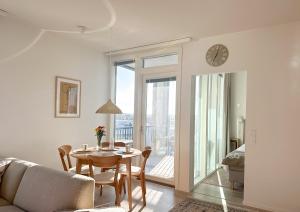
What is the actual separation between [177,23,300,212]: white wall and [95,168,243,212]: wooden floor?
44cm

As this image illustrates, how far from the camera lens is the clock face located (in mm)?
3594

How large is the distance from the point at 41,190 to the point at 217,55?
3125 mm

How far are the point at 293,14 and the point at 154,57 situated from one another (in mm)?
2438

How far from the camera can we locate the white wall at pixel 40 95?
3174 mm

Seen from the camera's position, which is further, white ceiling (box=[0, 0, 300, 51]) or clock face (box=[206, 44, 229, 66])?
clock face (box=[206, 44, 229, 66])

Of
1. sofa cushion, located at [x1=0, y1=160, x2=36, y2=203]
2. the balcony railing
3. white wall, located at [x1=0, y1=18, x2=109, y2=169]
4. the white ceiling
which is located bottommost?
sofa cushion, located at [x1=0, y1=160, x2=36, y2=203]

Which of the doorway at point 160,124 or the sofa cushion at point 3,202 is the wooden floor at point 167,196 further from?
the sofa cushion at point 3,202

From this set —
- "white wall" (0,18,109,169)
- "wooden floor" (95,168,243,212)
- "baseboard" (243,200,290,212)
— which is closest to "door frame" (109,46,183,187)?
"wooden floor" (95,168,243,212)

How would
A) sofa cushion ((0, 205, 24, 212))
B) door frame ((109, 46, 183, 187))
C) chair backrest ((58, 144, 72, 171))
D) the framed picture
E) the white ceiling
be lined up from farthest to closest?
1. door frame ((109, 46, 183, 187))
2. the framed picture
3. chair backrest ((58, 144, 72, 171))
4. the white ceiling
5. sofa cushion ((0, 205, 24, 212))

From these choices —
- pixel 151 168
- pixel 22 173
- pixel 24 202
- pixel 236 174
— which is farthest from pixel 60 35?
pixel 236 174

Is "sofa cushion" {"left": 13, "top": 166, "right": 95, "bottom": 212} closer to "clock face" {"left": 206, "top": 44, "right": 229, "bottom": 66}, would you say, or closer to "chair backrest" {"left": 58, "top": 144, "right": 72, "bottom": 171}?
"chair backrest" {"left": 58, "top": 144, "right": 72, "bottom": 171}

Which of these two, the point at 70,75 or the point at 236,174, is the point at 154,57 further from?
the point at 236,174

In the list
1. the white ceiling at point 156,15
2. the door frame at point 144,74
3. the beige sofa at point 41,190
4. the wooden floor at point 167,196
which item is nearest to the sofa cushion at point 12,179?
the beige sofa at point 41,190

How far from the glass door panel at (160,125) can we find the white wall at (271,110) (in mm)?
1235
